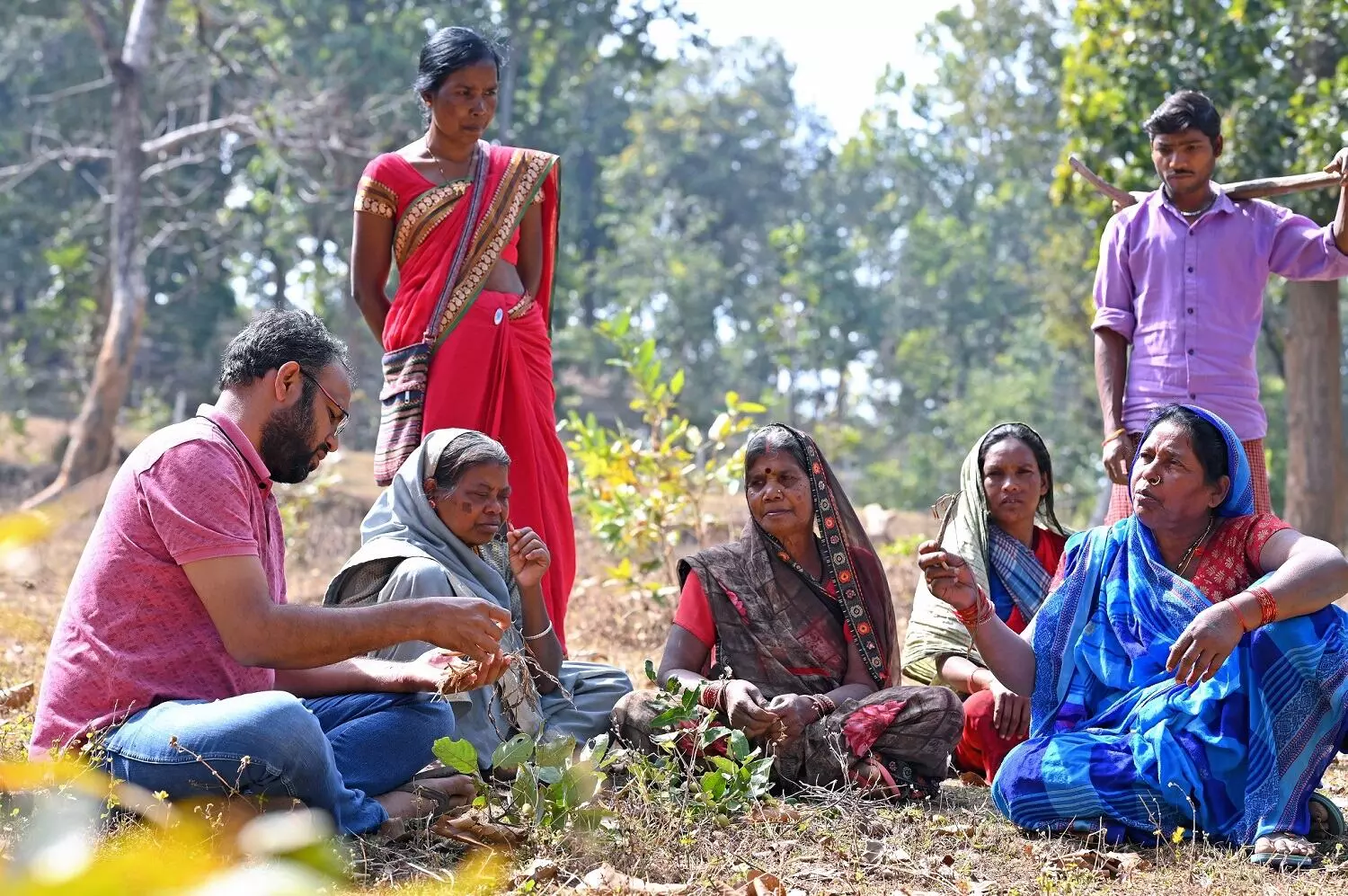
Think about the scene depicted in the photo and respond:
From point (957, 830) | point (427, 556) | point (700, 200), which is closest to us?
point (957, 830)

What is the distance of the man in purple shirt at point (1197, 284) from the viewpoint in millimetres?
4770

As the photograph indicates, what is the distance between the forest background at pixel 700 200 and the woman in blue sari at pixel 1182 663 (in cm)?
626

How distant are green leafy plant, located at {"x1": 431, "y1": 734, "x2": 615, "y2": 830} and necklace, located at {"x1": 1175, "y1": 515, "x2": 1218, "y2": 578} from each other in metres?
1.61

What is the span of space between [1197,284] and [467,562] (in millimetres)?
2624

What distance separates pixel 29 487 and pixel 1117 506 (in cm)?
1311

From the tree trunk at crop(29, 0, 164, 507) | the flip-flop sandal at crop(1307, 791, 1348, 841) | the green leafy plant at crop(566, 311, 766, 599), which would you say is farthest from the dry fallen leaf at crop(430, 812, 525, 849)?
the tree trunk at crop(29, 0, 164, 507)

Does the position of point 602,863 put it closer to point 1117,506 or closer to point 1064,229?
point 1117,506

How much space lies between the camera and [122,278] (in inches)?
533

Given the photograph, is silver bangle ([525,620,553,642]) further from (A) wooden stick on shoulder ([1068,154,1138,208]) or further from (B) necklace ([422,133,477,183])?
(A) wooden stick on shoulder ([1068,154,1138,208])

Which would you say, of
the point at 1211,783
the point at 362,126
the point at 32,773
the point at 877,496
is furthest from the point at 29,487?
the point at 877,496

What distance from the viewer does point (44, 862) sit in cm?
74

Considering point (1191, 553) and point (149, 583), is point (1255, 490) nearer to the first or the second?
Answer: point (1191, 553)

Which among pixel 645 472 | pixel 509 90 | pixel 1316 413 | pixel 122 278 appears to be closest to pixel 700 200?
pixel 509 90

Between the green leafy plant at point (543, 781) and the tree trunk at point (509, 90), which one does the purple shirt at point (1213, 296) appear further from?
the tree trunk at point (509, 90)
